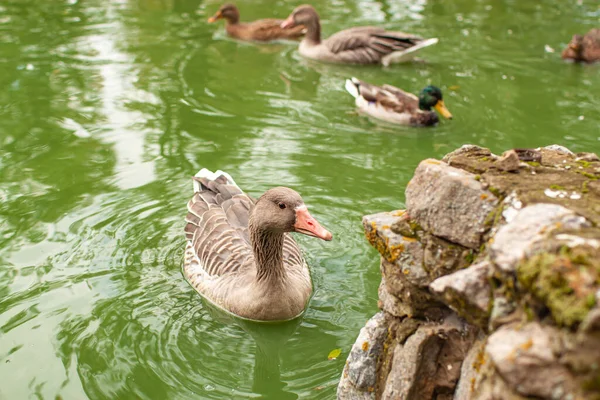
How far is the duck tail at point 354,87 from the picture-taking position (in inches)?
447

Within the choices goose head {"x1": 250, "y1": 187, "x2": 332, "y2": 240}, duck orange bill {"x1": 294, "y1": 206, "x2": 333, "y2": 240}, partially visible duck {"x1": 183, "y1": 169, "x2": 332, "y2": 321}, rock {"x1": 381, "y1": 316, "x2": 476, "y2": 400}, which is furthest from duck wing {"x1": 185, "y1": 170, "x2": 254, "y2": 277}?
rock {"x1": 381, "y1": 316, "x2": 476, "y2": 400}

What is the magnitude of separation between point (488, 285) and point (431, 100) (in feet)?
25.6

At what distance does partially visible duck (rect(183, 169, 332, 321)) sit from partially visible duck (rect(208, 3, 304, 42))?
8.20 metres

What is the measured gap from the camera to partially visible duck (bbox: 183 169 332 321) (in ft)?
19.4

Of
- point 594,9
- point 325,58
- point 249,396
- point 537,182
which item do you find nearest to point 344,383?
point 249,396

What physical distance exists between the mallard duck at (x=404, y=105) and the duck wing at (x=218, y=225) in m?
4.02

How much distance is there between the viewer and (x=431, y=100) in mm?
10867

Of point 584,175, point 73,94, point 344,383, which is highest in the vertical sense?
point 584,175

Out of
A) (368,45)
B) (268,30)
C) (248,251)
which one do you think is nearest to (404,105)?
(368,45)

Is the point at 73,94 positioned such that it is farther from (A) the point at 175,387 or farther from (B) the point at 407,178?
(A) the point at 175,387

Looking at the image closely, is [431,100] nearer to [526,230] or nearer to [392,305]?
[392,305]

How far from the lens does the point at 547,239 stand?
10.3ft

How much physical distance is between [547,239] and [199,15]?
14988 mm

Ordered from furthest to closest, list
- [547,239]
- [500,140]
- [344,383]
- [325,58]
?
1. [325,58]
2. [500,140]
3. [344,383]
4. [547,239]
